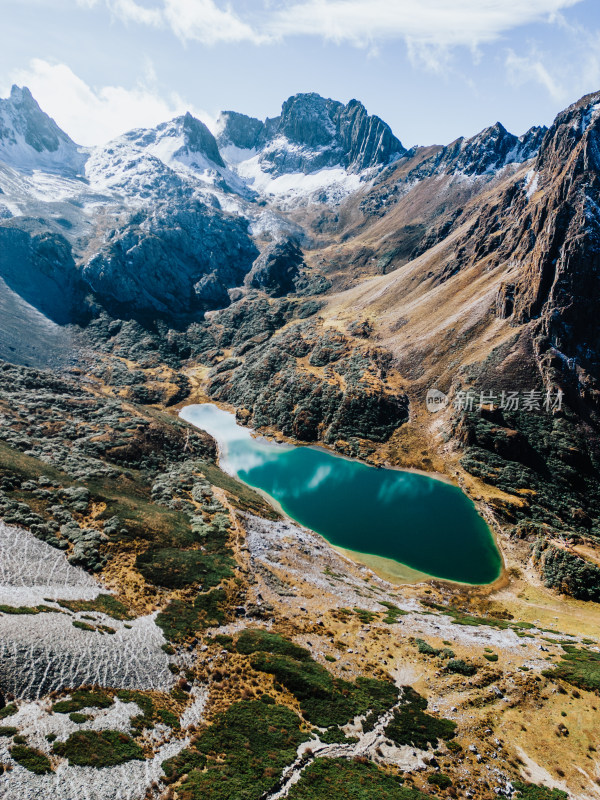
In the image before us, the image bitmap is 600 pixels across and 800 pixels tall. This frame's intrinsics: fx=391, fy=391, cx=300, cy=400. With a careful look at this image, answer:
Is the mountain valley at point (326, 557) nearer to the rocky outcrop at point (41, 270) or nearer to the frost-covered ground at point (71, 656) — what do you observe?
the frost-covered ground at point (71, 656)

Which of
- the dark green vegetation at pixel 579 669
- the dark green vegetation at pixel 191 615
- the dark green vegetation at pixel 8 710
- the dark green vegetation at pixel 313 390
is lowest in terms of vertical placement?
the dark green vegetation at pixel 191 615

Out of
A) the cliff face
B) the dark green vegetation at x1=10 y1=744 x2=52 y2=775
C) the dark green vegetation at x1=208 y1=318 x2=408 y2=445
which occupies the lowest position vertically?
the dark green vegetation at x1=10 y1=744 x2=52 y2=775

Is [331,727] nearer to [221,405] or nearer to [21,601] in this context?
[21,601]

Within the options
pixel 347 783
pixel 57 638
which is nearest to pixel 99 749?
pixel 57 638

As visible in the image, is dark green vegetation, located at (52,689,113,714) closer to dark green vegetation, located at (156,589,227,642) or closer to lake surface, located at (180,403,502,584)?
dark green vegetation, located at (156,589,227,642)

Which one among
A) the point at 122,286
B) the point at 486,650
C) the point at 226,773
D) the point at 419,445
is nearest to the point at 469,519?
the point at 419,445

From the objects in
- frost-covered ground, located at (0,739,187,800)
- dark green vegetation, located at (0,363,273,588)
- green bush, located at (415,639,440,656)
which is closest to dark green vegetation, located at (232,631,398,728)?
green bush, located at (415,639,440,656)

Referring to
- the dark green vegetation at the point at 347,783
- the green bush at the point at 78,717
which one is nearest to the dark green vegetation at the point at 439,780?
the dark green vegetation at the point at 347,783
